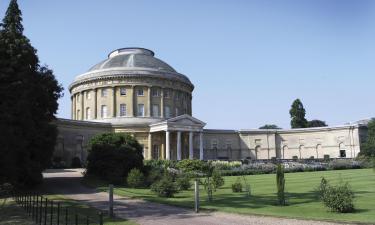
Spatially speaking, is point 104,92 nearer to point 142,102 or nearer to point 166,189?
point 142,102

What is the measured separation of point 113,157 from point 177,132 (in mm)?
31800

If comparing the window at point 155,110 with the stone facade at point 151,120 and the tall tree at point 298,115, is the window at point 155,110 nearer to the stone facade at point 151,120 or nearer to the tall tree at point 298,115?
the stone facade at point 151,120

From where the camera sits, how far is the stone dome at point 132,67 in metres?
72.4

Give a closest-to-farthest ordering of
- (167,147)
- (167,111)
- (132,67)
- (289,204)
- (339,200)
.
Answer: (339,200) < (289,204) < (167,147) < (132,67) < (167,111)

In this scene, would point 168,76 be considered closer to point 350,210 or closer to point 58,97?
point 58,97

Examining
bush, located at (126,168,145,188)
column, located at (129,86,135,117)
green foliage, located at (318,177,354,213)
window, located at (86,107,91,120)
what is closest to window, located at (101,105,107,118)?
window, located at (86,107,91,120)

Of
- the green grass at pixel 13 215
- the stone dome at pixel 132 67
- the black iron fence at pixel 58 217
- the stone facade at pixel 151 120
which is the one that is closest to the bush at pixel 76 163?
the stone facade at pixel 151 120

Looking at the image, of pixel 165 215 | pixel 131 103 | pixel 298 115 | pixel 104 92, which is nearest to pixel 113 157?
pixel 165 215

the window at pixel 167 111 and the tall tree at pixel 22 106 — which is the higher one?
the window at pixel 167 111

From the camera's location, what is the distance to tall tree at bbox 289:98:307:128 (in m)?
103

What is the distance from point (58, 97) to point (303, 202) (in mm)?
21898

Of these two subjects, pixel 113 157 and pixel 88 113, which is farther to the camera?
pixel 88 113

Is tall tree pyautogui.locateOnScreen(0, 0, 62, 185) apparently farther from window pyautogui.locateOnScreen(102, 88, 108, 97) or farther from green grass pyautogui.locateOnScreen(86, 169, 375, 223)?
window pyautogui.locateOnScreen(102, 88, 108, 97)

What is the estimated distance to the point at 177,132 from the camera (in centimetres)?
6831
